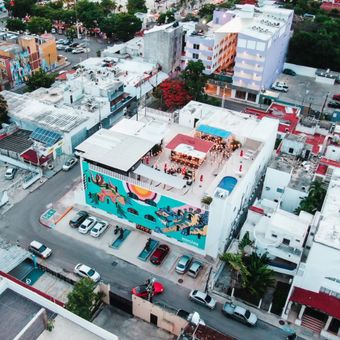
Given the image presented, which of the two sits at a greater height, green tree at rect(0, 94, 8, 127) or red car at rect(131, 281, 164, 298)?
green tree at rect(0, 94, 8, 127)

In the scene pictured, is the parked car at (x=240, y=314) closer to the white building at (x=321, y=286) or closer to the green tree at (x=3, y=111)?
the white building at (x=321, y=286)

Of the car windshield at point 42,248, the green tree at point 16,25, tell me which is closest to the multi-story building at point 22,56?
the green tree at point 16,25

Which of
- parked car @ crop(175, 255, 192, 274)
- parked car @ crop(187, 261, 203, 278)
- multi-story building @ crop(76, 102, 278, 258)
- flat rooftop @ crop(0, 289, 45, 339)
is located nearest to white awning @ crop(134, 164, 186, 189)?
multi-story building @ crop(76, 102, 278, 258)

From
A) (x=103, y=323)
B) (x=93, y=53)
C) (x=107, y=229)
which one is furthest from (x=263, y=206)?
(x=93, y=53)

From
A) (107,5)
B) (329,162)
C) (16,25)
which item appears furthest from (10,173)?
(107,5)

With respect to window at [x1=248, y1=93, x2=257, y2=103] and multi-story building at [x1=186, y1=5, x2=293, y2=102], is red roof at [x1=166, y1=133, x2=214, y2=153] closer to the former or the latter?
multi-story building at [x1=186, y1=5, x2=293, y2=102]

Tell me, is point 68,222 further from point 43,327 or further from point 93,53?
point 93,53
